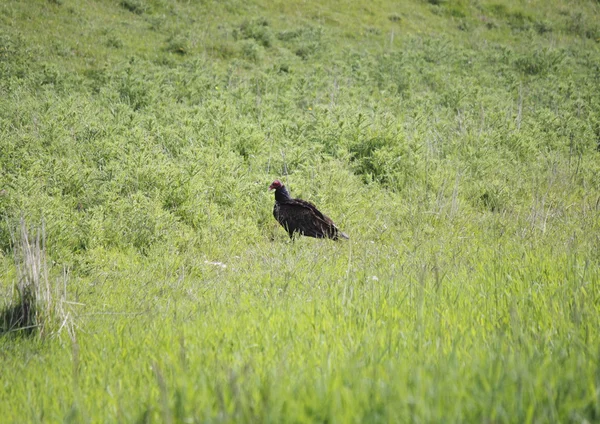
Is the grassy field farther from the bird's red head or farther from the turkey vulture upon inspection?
the bird's red head

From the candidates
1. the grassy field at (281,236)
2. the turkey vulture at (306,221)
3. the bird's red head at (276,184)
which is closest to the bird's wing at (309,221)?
the turkey vulture at (306,221)

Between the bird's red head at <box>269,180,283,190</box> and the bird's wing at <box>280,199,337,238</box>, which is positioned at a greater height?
the bird's red head at <box>269,180,283,190</box>

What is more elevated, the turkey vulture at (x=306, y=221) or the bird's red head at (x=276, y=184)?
the bird's red head at (x=276, y=184)

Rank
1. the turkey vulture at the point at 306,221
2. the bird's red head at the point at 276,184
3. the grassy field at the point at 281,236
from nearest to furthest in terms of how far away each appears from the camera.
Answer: the grassy field at the point at 281,236 → the turkey vulture at the point at 306,221 → the bird's red head at the point at 276,184

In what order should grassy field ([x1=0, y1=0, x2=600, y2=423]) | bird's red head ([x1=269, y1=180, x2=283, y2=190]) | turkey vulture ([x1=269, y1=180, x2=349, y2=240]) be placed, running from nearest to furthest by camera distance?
grassy field ([x1=0, y1=0, x2=600, y2=423]) → turkey vulture ([x1=269, y1=180, x2=349, y2=240]) → bird's red head ([x1=269, y1=180, x2=283, y2=190])

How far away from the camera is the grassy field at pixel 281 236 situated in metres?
2.20

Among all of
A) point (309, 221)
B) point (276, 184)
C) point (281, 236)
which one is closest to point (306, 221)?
point (309, 221)

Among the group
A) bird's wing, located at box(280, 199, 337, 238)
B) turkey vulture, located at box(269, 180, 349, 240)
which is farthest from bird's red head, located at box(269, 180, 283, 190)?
bird's wing, located at box(280, 199, 337, 238)

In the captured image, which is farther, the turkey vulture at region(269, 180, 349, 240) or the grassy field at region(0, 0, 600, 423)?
the turkey vulture at region(269, 180, 349, 240)

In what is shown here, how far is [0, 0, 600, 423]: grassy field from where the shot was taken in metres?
2.20

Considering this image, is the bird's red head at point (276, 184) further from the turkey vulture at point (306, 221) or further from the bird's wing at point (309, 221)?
the bird's wing at point (309, 221)

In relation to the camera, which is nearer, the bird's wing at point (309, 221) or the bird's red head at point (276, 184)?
the bird's wing at point (309, 221)

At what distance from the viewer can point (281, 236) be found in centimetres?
680

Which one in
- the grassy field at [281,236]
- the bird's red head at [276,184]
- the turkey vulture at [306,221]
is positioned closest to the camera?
the grassy field at [281,236]
